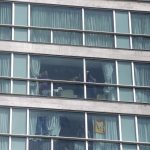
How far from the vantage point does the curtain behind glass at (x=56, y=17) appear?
33.5 metres

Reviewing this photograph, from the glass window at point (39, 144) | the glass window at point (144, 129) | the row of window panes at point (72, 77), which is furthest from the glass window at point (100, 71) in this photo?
the glass window at point (39, 144)

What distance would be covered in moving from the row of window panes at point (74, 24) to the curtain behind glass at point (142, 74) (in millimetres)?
936

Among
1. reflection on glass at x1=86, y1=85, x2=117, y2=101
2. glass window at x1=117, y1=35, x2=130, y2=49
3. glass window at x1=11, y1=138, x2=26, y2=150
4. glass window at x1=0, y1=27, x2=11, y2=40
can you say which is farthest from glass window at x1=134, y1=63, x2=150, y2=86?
glass window at x1=11, y1=138, x2=26, y2=150

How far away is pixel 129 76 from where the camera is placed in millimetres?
32750

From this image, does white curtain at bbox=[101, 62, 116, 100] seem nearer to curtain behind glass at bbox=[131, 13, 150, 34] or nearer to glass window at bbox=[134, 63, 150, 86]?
glass window at bbox=[134, 63, 150, 86]

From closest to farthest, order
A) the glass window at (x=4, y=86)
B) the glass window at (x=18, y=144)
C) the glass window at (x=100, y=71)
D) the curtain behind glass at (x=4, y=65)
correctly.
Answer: the glass window at (x=18, y=144), the glass window at (x=4, y=86), the curtain behind glass at (x=4, y=65), the glass window at (x=100, y=71)

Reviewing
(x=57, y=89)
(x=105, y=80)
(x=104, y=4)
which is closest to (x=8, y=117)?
(x=57, y=89)

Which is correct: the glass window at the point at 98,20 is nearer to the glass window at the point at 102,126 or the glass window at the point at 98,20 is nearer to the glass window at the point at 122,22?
the glass window at the point at 122,22

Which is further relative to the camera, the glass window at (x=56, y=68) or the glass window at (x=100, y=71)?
the glass window at (x=100, y=71)

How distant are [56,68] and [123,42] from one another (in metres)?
3.21

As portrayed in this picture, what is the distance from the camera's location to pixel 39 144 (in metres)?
30.5

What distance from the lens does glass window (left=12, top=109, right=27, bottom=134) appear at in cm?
3059

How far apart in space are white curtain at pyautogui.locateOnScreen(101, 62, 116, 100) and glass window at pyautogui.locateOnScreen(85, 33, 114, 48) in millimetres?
909

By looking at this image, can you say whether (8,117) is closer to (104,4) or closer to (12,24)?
(12,24)
